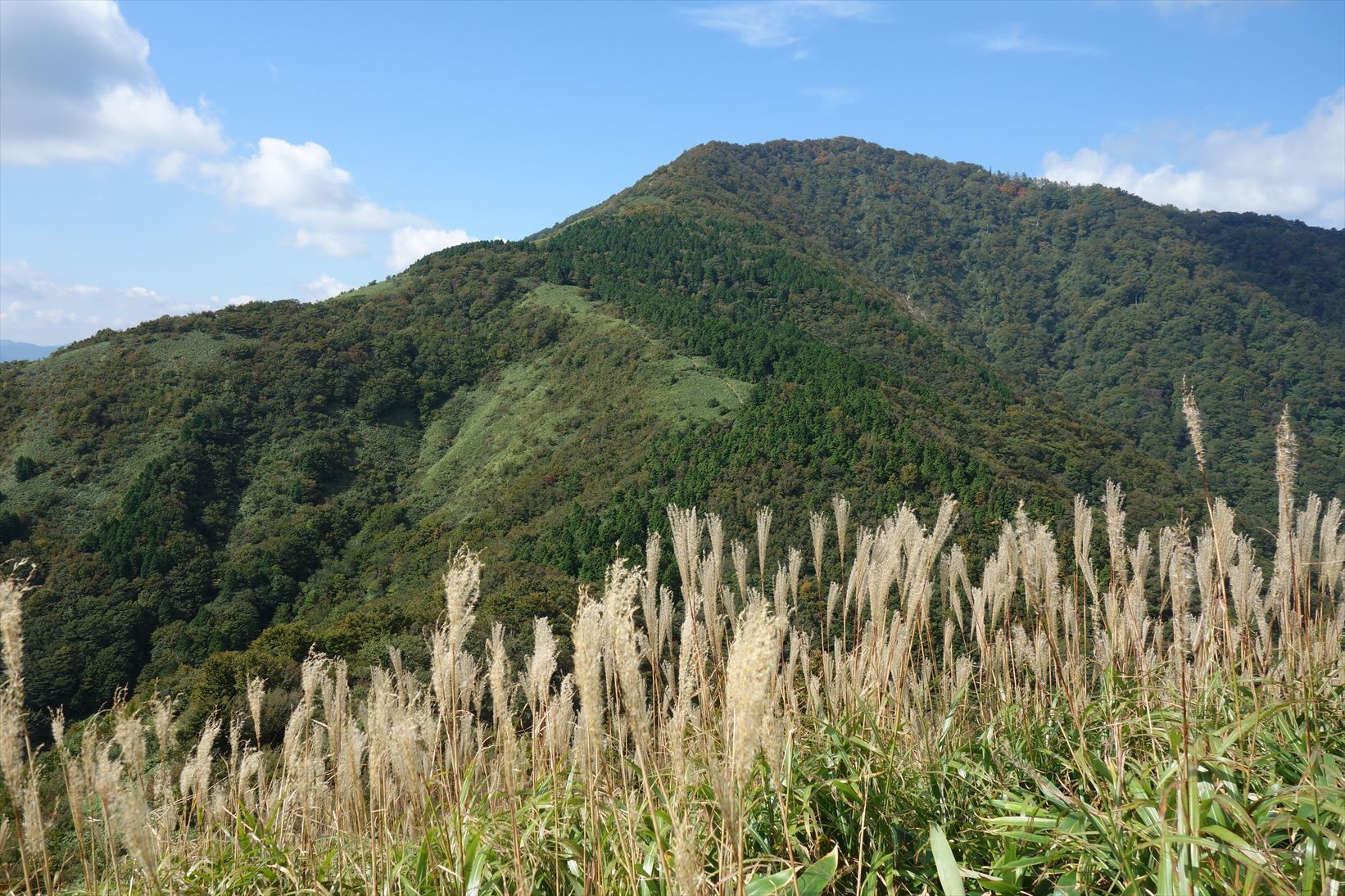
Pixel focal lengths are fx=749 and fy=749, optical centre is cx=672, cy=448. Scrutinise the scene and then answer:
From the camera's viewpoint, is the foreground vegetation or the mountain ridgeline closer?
the foreground vegetation

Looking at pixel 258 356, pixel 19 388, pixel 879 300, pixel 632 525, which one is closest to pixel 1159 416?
pixel 879 300

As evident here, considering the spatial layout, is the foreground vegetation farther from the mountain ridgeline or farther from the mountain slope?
the mountain slope

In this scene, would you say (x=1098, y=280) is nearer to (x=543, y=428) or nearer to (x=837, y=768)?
(x=543, y=428)

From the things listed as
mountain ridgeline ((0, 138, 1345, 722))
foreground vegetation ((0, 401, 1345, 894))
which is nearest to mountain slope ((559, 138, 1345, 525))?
mountain ridgeline ((0, 138, 1345, 722))

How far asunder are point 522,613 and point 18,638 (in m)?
23.5

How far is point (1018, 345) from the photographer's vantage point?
393 ft

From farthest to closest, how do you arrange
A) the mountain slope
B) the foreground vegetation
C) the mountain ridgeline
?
the mountain slope → the mountain ridgeline → the foreground vegetation

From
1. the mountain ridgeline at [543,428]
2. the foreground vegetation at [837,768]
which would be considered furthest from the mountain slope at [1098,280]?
the foreground vegetation at [837,768]

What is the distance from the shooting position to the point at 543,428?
61125 mm

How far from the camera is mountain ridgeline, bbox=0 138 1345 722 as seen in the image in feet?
132

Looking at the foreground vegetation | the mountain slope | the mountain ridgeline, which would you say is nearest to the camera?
the foreground vegetation

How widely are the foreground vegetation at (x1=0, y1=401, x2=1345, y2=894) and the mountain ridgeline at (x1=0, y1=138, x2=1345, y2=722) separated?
501cm

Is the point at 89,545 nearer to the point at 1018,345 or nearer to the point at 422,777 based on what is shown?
the point at 422,777

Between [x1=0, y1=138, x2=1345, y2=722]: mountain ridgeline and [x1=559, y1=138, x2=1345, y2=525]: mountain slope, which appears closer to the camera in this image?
[x1=0, y1=138, x2=1345, y2=722]: mountain ridgeline
